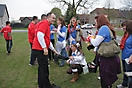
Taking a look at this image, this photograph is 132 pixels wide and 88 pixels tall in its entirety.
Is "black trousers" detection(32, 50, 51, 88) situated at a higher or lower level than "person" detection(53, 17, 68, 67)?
lower

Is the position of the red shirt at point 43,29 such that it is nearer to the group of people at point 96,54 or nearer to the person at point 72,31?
the group of people at point 96,54

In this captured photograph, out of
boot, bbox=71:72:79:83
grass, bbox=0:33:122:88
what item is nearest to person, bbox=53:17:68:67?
grass, bbox=0:33:122:88

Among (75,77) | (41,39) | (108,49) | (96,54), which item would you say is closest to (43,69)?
(41,39)

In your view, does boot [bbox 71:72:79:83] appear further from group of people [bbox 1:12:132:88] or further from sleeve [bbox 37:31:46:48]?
sleeve [bbox 37:31:46:48]

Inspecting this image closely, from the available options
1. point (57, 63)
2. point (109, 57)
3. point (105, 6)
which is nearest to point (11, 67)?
point (57, 63)

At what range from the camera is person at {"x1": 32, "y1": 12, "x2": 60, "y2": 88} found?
347cm

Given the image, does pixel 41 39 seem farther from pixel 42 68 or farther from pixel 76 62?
pixel 76 62

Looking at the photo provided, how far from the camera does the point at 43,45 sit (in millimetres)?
3475

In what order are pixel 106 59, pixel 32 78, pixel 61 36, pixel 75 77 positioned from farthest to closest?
1. pixel 61 36
2. pixel 32 78
3. pixel 75 77
4. pixel 106 59

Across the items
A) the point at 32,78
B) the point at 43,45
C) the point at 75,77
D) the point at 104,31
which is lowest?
the point at 32,78

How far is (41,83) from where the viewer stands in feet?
13.0

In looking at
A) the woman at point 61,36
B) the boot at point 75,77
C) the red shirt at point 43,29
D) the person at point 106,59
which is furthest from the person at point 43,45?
the woman at point 61,36

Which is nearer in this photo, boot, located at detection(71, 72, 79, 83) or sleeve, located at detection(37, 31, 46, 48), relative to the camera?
sleeve, located at detection(37, 31, 46, 48)

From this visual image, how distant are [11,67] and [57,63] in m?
1.90
